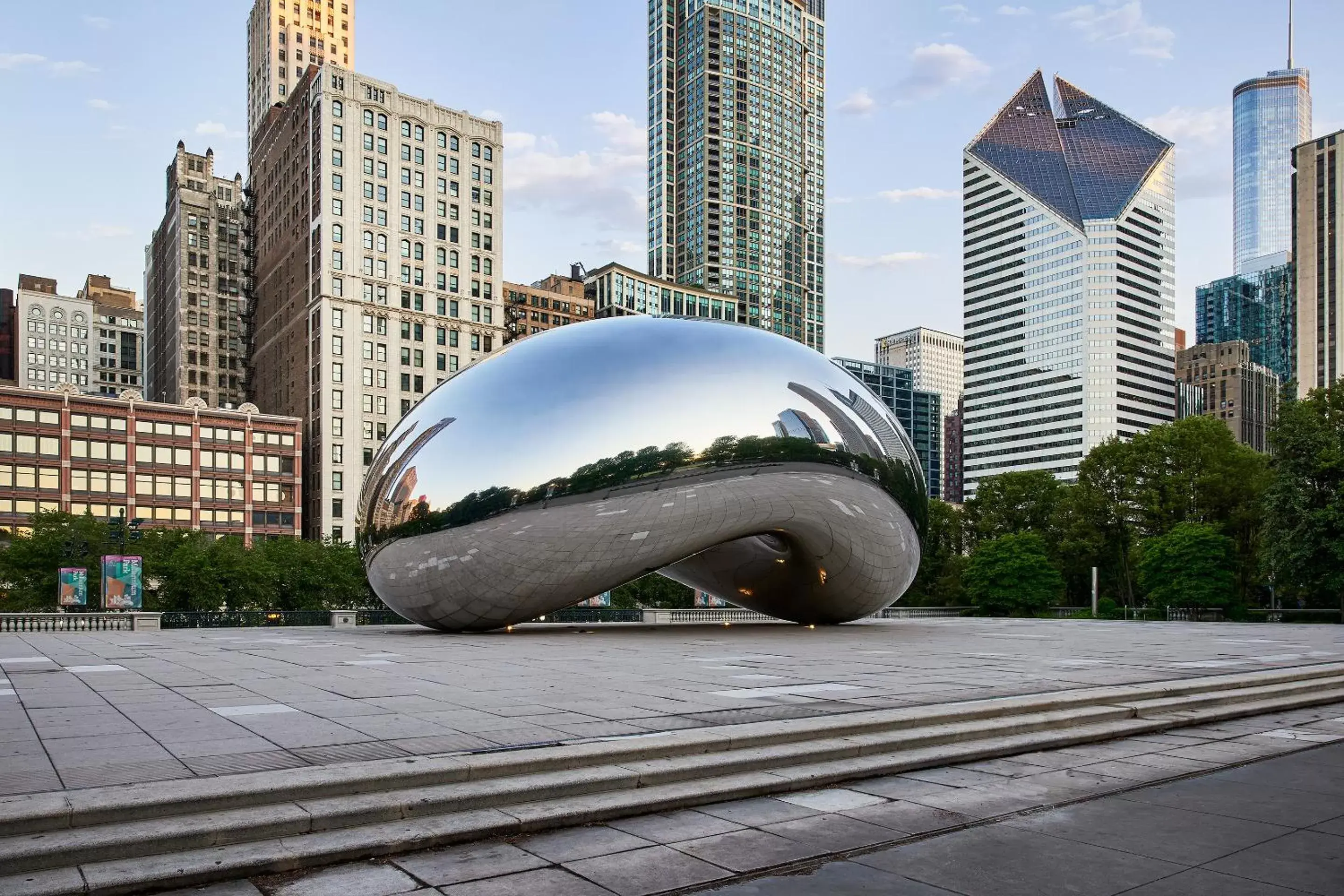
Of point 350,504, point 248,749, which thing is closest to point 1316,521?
point 248,749

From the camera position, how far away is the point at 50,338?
171500mm

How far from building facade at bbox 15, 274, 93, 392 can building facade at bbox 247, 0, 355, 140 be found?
42650 millimetres

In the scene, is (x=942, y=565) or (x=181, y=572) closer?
(x=181, y=572)

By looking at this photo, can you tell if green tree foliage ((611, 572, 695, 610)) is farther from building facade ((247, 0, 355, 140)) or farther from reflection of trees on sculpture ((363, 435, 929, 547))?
building facade ((247, 0, 355, 140))

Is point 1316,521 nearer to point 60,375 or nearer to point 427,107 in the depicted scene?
point 427,107

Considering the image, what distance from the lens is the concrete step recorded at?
18.5 feet

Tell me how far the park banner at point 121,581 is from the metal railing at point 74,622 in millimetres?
3851

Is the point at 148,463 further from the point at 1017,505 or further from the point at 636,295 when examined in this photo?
the point at 636,295

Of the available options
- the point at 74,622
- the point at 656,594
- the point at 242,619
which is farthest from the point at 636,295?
the point at 74,622

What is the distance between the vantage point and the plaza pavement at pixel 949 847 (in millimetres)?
5555

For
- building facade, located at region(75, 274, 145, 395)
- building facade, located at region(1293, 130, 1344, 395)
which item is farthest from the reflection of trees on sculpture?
building facade, located at region(75, 274, 145, 395)

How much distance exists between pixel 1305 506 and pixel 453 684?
45.3 m

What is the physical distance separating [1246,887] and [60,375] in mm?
195383

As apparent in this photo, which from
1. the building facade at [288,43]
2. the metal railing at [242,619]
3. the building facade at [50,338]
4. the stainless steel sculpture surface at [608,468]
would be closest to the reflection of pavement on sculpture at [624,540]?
the stainless steel sculpture surface at [608,468]
